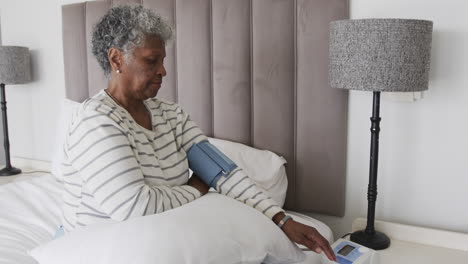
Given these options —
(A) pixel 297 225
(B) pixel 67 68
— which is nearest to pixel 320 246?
(A) pixel 297 225

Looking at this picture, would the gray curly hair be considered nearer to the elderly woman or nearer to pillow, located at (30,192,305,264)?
the elderly woman

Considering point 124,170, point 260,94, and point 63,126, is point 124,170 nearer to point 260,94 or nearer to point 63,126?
point 260,94

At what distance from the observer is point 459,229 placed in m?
1.46

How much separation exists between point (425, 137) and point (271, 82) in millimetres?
562

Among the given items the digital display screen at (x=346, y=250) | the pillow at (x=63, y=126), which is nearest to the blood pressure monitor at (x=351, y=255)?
the digital display screen at (x=346, y=250)

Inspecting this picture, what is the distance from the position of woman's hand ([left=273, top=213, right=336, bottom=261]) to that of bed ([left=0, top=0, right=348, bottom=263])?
1.39 ft

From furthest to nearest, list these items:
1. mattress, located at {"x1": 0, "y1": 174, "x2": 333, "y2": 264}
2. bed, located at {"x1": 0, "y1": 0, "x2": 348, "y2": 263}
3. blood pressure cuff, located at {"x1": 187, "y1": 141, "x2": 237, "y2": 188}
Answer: bed, located at {"x1": 0, "y1": 0, "x2": 348, "y2": 263} < mattress, located at {"x1": 0, "y1": 174, "x2": 333, "y2": 264} < blood pressure cuff, located at {"x1": 187, "y1": 141, "x2": 237, "y2": 188}

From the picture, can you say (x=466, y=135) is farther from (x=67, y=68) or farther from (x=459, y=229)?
(x=67, y=68)

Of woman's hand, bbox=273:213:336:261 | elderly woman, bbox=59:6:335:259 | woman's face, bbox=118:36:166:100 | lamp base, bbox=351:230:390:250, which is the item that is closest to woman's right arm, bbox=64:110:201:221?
elderly woman, bbox=59:6:335:259

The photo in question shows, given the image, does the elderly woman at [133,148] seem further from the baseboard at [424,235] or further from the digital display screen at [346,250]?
the baseboard at [424,235]

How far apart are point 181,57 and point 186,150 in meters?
0.70

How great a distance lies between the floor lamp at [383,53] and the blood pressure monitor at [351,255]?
435mm

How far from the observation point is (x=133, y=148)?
1036 millimetres

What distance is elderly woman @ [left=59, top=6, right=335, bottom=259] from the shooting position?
0.96m
